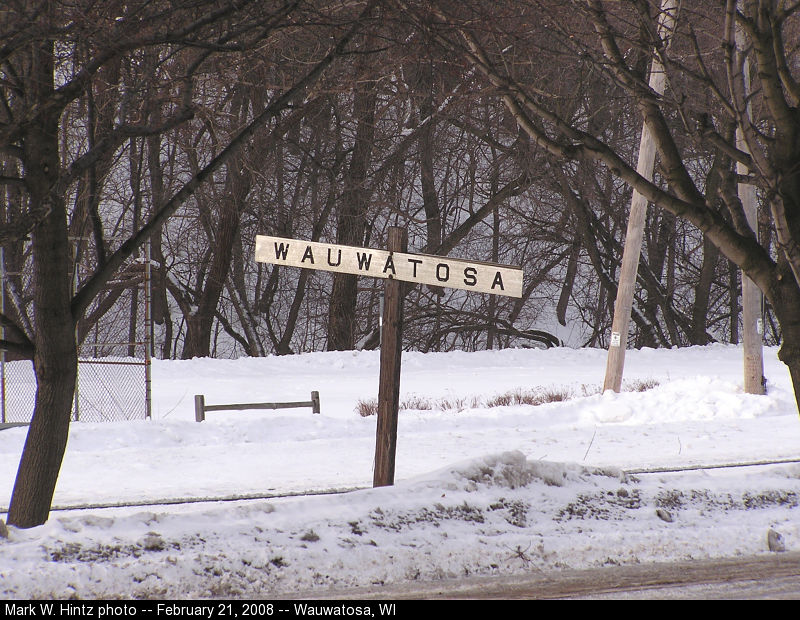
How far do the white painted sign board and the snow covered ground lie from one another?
3.51 feet

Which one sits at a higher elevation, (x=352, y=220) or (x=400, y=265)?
(x=352, y=220)

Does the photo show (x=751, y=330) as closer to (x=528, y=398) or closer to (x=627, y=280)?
(x=627, y=280)

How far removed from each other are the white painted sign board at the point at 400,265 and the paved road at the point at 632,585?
1848 millimetres

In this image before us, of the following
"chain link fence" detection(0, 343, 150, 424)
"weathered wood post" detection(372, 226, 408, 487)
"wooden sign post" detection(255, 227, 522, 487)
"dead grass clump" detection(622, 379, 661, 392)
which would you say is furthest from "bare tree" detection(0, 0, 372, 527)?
"dead grass clump" detection(622, 379, 661, 392)

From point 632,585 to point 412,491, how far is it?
1.32 metres

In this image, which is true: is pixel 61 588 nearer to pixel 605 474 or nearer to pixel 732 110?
pixel 605 474

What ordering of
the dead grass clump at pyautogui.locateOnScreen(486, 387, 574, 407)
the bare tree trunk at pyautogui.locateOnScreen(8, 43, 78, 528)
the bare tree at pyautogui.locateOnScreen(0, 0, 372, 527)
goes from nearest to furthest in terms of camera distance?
the bare tree at pyautogui.locateOnScreen(0, 0, 372, 527) < the bare tree trunk at pyautogui.locateOnScreen(8, 43, 78, 528) < the dead grass clump at pyautogui.locateOnScreen(486, 387, 574, 407)

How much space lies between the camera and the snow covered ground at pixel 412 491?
3645mm

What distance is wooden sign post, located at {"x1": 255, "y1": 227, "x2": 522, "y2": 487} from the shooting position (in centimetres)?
540

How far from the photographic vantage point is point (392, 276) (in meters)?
5.58

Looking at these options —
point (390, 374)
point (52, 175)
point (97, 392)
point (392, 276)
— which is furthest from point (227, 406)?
point (97, 392)

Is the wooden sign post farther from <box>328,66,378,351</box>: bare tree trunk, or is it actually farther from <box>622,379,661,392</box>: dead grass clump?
<box>328,66,378,351</box>: bare tree trunk

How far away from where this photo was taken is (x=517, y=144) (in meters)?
25.8
